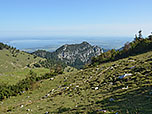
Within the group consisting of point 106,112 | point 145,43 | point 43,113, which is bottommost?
point 43,113

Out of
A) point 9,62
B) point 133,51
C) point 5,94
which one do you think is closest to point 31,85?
point 5,94

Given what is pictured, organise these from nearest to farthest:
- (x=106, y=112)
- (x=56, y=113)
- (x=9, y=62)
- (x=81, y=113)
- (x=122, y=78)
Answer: (x=106, y=112), (x=81, y=113), (x=56, y=113), (x=122, y=78), (x=9, y=62)

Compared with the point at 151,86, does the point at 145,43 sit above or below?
above

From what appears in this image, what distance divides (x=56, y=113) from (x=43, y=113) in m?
2.57

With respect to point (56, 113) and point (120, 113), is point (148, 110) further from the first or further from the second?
point (56, 113)

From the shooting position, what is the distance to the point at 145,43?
7288cm

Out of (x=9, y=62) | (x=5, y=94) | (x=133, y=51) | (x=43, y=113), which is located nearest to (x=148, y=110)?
(x=43, y=113)

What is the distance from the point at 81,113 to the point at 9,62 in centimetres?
20240

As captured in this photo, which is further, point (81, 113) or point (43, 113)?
point (43, 113)

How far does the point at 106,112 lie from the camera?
1242cm

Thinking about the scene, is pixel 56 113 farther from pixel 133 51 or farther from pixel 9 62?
pixel 9 62

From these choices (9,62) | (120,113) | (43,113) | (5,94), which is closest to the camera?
(120,113)

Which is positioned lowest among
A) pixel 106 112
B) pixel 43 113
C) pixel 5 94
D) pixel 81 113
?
pixel 5 94

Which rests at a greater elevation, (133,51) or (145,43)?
(145,43)
